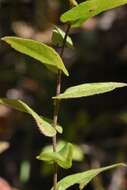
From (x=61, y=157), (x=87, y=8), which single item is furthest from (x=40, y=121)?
(x=87, y=8)

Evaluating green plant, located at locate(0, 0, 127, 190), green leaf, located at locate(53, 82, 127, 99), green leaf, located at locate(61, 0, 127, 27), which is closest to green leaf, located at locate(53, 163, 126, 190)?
green plant, located at locate(0, 0, 127, 190)

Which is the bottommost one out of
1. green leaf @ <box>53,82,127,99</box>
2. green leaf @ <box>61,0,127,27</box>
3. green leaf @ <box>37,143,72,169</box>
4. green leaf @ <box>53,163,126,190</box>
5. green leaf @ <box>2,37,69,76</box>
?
green leaf @ <box>53,163,126,190</box>

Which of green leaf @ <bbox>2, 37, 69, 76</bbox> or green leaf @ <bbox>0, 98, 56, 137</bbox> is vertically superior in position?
green leaf @ <bbox>2, 37, 69, 76</bbox>

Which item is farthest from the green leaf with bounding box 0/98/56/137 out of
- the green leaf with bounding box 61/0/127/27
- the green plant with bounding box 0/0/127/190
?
the green leaf with bounding box 61/0/127/27

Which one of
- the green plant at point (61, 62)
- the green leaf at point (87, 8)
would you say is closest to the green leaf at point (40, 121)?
the green plant at point (61, 62)

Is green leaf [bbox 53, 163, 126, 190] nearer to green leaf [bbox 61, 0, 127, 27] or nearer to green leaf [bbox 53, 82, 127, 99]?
green leaf [bbox 53, 82, 127, 99]

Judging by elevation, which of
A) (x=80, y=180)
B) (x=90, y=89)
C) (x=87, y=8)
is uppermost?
(x=87, y=8)

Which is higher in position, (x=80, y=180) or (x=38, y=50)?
(x=38, y=50)

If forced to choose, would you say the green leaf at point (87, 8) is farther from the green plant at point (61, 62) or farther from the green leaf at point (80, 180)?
the green leaf at point (80, 180)

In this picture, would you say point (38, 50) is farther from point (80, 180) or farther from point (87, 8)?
point (80, 180)
